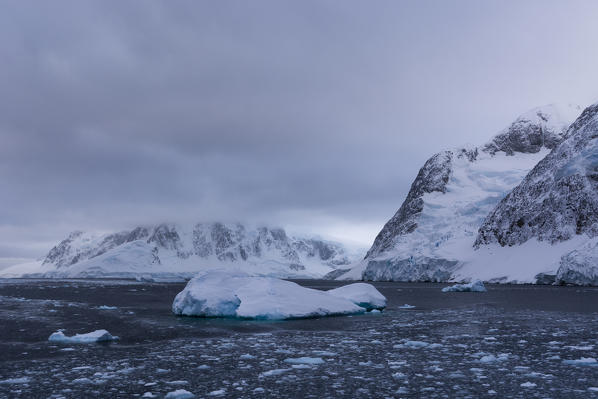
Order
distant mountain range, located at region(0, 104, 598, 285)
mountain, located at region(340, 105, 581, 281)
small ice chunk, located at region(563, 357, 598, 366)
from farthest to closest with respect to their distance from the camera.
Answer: mountain, located at region(340, 105, 581, 281), distant mountain range, located at region(0, 104, 598, 285), small ice chunk, located at region(563, 357, 598, 366)

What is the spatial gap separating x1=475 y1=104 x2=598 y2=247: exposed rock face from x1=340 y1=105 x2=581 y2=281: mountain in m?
9.41

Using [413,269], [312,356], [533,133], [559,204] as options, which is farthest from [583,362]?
[533,133]

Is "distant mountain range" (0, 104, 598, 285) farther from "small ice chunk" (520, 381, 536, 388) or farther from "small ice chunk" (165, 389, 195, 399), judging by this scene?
"small ice chunk" (165, 389, 195, 399)

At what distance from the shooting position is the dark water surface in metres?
9.99

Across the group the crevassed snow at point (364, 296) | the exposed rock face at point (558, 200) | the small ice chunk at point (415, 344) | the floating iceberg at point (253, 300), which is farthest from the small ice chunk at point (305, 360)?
the exposed rock face at point (558, 200)

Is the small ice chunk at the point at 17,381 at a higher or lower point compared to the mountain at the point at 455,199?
lower

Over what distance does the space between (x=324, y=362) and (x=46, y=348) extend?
9.12 m

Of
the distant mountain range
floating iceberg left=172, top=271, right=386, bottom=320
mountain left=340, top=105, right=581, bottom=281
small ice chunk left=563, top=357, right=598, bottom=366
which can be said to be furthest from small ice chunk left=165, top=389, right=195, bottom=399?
mountain left=340, top=105, right=581, bottom=281

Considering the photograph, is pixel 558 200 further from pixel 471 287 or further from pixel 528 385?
pixel 528 385

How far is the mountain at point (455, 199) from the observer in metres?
114

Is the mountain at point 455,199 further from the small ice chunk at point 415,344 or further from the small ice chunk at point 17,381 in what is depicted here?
the small ice chunk at point 17,381

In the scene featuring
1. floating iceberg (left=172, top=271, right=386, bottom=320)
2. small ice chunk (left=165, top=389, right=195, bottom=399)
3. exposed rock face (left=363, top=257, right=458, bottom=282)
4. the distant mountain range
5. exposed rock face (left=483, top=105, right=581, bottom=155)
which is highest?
exposed rock face (left=483, top=105, right=581, bottom=155)

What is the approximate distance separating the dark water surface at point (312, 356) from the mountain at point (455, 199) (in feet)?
294

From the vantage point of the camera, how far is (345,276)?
16762 centimetres
